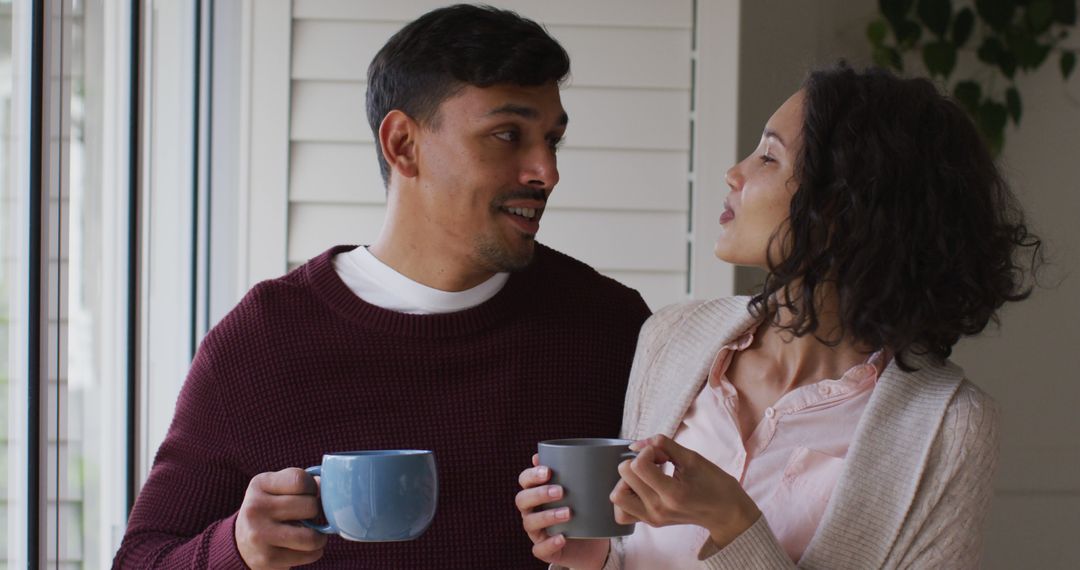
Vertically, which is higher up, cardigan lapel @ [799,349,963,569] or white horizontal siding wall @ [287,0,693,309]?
white horizontal siding wall @ [287,0,693,309]

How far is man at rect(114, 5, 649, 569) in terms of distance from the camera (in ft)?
4.83

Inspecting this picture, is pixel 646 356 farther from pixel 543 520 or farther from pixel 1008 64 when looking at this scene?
pixel 1008 64

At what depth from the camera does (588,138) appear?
81.4 inches

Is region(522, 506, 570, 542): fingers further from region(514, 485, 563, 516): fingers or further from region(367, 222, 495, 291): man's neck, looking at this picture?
region(367, 222, 495, 291): man's neck

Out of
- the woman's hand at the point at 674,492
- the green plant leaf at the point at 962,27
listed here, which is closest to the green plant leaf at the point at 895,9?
the green plant leaf at the point at 962,27

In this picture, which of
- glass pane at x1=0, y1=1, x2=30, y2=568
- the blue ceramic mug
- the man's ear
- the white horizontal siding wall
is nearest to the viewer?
the blue ceramic mug

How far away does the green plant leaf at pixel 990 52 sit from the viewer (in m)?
2.82

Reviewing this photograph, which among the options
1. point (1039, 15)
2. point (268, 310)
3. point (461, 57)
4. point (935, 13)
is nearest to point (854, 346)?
point (461, 57)

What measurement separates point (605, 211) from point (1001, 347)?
142 centimetres

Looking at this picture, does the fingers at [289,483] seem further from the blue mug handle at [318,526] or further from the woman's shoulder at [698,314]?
the woman's shoulder at [698,314]

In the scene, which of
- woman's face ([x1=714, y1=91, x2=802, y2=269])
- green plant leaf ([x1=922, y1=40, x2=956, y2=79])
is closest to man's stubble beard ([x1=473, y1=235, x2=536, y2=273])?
woman's face ([x1=714, y1=91, x2=802, y2=269])

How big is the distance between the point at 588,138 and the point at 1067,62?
1.49 m

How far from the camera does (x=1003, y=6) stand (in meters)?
2.81

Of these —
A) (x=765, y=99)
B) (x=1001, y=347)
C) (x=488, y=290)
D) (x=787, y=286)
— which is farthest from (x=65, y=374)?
(x=1001, y=347)
